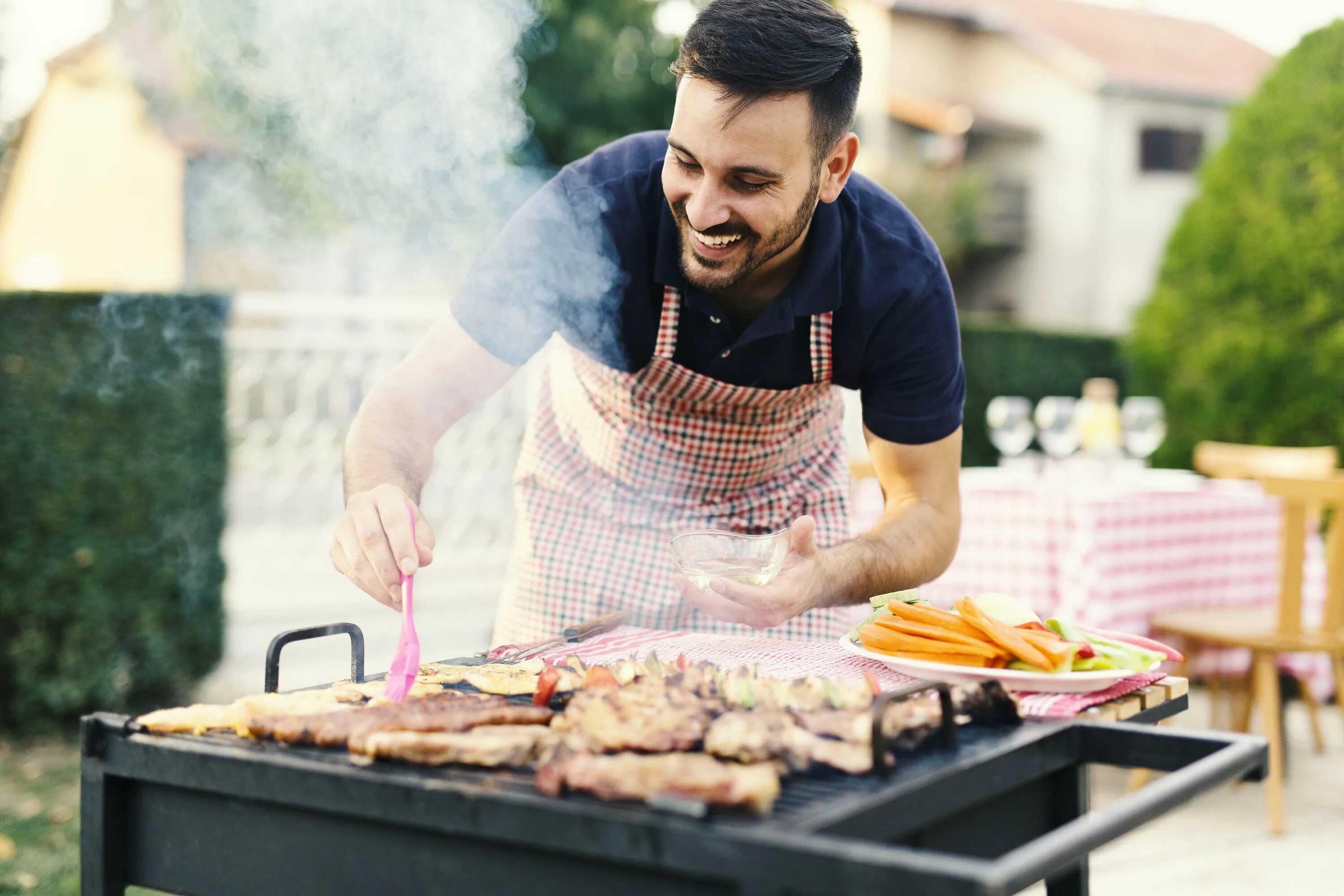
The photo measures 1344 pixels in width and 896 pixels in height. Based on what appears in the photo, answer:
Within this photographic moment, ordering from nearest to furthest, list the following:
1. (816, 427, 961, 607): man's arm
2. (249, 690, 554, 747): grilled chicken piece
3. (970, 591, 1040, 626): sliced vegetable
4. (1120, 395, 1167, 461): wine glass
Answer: (249, 690, 554, 747): grilled chicken piece → (970, 591, 1040, 626): sliced vegetable → (816, 427, 961, 607): man's arm → (1120, 395, 1167, 461): wine glass

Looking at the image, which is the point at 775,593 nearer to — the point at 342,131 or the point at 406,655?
the point at 406,655

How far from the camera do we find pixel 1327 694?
17.9 feet

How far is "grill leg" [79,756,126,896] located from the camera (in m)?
1.49

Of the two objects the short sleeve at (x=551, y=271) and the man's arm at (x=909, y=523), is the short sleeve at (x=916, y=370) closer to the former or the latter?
the man's arm at (x=909, y=523)

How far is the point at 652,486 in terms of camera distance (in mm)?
2660

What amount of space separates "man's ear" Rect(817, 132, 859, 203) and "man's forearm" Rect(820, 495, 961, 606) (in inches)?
24.9

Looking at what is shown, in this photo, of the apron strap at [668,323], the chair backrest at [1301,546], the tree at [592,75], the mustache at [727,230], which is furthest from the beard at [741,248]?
the tree at [592,75]

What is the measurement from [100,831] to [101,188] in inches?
641

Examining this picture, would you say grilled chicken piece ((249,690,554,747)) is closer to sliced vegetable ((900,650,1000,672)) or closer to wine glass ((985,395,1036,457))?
sliced vegetable ((900,650,1000,672))

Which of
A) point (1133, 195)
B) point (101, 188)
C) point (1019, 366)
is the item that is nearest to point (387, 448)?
point (1019, 366)

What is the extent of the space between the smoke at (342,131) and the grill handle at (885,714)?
13.1 feet

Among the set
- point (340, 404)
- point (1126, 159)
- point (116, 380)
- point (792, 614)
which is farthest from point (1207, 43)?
point (792, 614)

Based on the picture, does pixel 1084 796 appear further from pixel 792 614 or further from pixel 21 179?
pixel 21 179

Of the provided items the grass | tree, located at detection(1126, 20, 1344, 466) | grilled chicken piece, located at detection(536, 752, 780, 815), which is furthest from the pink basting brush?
tree, located at detection(1126, 20, 1344, 466)
